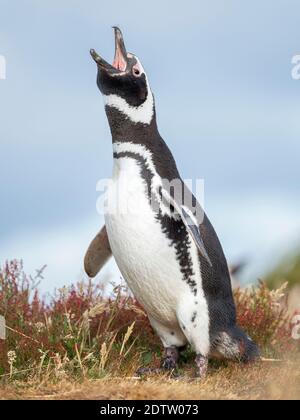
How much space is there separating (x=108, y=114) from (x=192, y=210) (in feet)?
3.52

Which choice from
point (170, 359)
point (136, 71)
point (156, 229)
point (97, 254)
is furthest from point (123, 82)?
point (170, 359)

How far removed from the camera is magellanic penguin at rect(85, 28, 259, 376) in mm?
6586

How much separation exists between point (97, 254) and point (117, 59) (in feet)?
6.29

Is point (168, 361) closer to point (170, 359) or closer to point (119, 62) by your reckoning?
point (170, 359)

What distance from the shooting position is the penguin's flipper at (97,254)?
24.9 ft

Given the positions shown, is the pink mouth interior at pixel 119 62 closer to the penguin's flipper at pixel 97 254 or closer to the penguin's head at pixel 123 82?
the penguin's head at pixel 123 82

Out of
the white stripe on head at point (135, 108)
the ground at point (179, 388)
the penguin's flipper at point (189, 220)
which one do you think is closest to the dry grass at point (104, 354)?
the ground at point (179, 388)

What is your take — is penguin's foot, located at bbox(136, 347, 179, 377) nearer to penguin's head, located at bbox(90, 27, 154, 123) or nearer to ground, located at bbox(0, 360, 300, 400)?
ground, located at bbox(0, 360, 300, 400)

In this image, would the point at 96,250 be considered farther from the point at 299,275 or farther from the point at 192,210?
the point at 299,275

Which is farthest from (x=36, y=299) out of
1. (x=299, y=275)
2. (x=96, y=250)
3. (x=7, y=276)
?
(x=299, y=275)

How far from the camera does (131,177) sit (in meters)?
6.70

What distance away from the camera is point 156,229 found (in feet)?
21.5

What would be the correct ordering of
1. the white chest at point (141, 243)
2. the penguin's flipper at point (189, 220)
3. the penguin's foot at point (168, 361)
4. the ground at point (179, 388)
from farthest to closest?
the penguin's foot at point (168, 361)
the white chest at point (141, 243)
the penguin's flipper at point (189, 220)
the ground at point (179, 388)

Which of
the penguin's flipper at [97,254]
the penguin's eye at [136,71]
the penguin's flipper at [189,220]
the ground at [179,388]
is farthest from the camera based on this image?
the penguin's flipper at [97,254]
